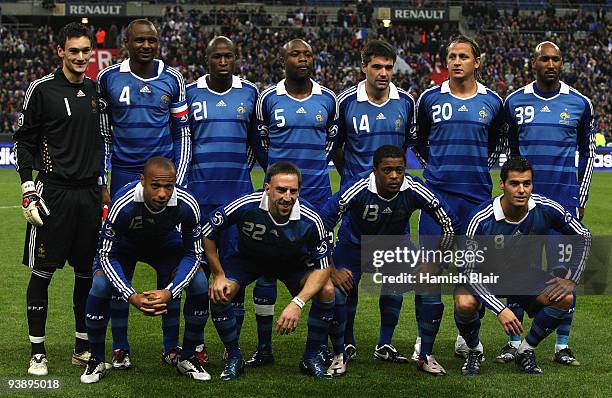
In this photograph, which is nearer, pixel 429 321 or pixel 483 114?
pixel 429 321

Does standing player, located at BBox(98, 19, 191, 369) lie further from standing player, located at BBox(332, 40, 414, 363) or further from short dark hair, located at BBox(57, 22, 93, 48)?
standing player, located at BBox(332, 40, 414, 363)

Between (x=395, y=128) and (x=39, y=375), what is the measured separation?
3.08 m

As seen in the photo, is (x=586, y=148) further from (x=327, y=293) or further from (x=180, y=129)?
(x=180, y=129)

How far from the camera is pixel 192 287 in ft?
21.3

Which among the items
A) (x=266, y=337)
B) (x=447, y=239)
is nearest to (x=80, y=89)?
(x=266, y=337)

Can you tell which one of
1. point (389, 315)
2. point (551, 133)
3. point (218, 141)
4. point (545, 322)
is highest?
point (551, 133)

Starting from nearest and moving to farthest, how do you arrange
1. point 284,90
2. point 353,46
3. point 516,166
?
point 516,166
point 284,90
point 353,46

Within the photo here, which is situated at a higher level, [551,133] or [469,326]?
[551,133]

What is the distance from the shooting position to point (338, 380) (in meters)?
6.44

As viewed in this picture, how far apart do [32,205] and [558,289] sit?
11.8ft

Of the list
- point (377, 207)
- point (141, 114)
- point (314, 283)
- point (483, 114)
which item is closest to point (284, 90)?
point (141, 114)

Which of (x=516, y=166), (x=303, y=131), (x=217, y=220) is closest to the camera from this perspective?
(x=516, y=166)

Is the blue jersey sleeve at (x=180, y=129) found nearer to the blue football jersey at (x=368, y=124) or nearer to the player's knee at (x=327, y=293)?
the blue football jersey at (x=368, y=124)

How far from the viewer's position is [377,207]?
6664mm
